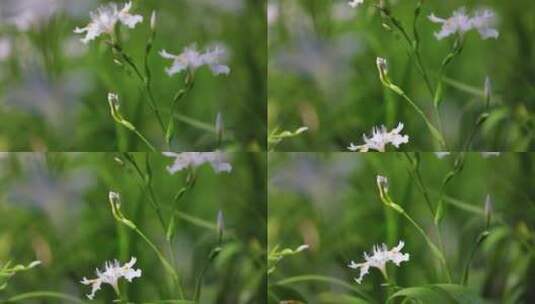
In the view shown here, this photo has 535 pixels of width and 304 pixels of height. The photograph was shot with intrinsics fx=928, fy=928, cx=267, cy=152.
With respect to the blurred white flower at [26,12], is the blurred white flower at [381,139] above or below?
below

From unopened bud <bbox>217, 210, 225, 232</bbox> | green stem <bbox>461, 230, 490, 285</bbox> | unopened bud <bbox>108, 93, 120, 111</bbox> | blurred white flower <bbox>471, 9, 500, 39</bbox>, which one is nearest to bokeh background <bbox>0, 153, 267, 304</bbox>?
unopened bud <bbox>217, 210, 225, 232</bbox>

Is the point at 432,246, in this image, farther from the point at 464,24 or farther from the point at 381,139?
the point at 464,24

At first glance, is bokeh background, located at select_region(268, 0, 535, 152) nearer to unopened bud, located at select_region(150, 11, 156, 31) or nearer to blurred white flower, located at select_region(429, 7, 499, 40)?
blurred white flower, located at select_region(429, 7, 499, 40)

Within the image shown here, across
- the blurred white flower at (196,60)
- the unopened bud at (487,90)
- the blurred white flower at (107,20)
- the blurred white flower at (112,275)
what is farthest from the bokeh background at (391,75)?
the blurred white flower at (112,275)

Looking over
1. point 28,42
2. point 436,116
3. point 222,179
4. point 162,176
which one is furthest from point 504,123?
point 28,42

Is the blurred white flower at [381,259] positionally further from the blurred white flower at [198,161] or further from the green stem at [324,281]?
the blurred white flower at [198,161]

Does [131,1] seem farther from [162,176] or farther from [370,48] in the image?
[370,48]
